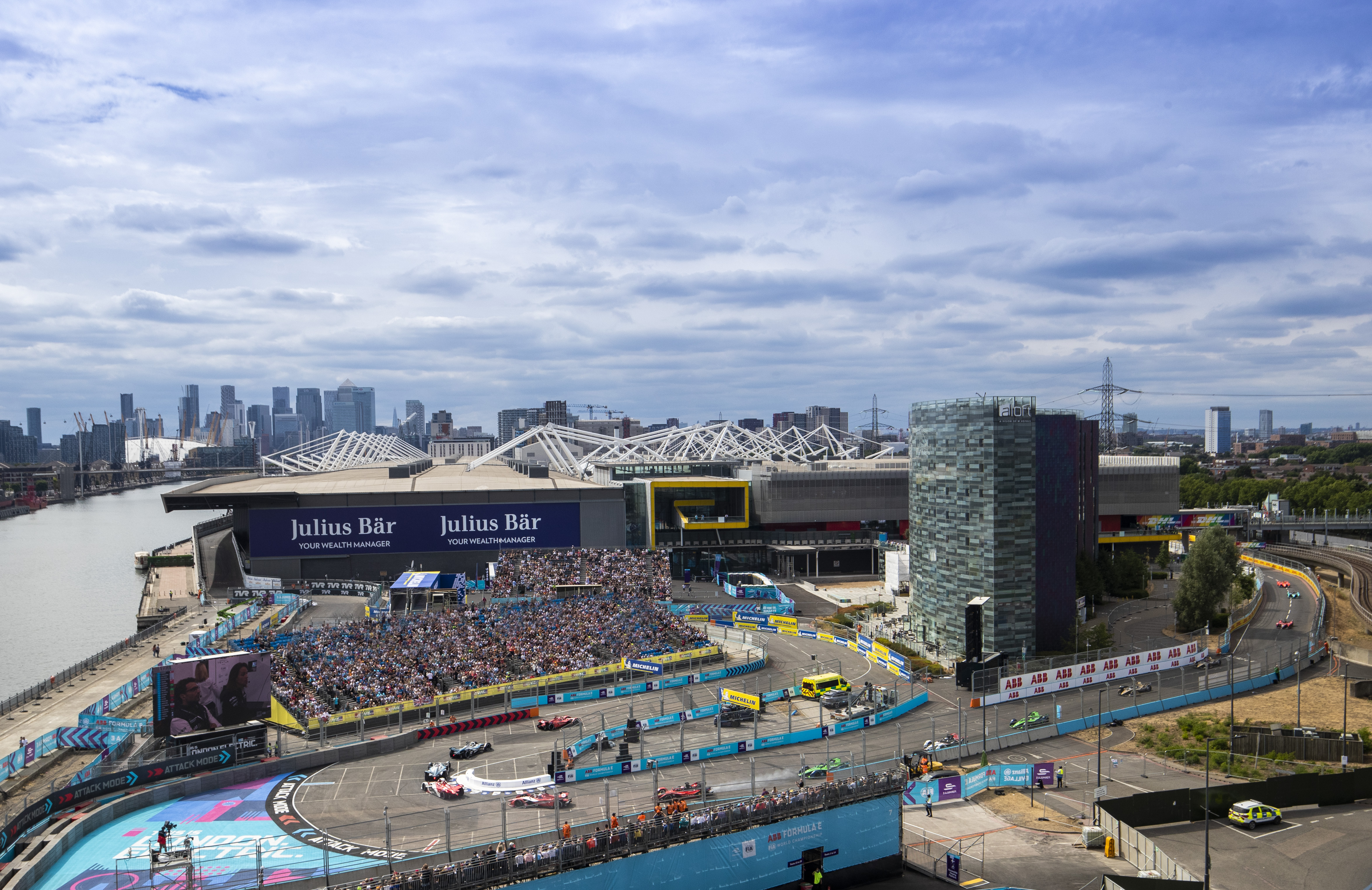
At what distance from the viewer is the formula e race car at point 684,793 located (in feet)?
103

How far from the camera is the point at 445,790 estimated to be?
33906 millimetres

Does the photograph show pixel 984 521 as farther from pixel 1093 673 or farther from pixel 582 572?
pixel 582 572

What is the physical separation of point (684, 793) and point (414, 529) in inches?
2055

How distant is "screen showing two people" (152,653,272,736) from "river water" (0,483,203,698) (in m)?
29.3

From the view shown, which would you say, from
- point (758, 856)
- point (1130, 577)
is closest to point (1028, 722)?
point (758, 856)

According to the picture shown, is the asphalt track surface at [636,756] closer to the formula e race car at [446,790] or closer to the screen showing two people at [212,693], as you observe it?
the formula e race car at [446,790]

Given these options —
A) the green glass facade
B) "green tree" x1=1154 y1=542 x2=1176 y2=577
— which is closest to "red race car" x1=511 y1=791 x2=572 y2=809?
the green glass facade

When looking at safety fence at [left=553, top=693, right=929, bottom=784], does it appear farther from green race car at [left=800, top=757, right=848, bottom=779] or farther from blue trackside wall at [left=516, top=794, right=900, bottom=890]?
blue trackside wall at [left=516, top=794, right=900, bottom=890]

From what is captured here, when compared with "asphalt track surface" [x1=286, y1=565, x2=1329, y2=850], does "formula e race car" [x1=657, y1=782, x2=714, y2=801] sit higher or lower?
higher

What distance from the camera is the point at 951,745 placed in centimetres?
3912

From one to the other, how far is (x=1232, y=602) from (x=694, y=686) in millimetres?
40286

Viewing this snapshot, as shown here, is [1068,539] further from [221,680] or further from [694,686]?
[221,680]

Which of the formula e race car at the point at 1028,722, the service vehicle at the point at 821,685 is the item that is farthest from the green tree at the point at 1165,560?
the service vehicle at the point at 821,685

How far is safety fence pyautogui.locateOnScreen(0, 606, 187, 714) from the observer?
45625 millimetres
